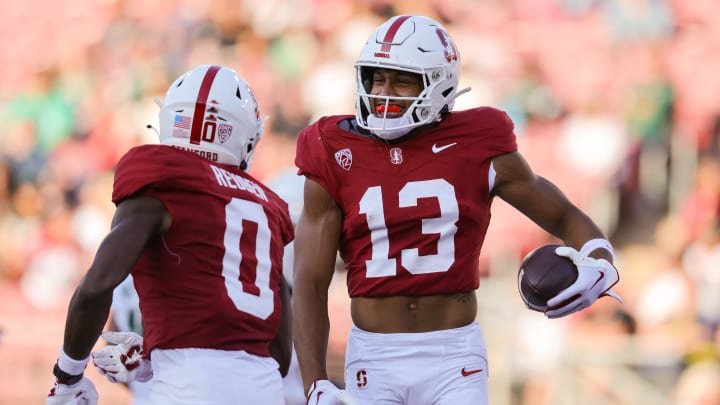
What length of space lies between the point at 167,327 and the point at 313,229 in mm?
612

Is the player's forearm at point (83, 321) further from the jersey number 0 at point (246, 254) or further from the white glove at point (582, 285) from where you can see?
the white glove at point (582, 285)

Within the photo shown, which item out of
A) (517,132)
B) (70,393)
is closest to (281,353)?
(70,393)

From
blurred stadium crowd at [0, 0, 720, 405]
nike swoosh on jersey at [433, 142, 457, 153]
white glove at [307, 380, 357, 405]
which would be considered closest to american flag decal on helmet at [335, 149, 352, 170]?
nike swoosh on jersey at [433, 142, 457, 153]

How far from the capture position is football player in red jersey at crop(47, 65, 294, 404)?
118 inches

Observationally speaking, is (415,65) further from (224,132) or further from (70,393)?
(70,393)

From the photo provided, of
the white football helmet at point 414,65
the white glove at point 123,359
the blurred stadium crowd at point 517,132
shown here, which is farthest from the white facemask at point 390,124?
the blurred stadium crowd at point 517,132

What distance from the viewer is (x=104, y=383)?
7.09 m

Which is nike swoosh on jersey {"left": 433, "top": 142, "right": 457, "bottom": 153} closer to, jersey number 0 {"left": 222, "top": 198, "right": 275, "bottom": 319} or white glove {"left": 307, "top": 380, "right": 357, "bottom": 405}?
jersey number 0 {"left": 222, "top": 198, "right": 275, "bottom": 319}

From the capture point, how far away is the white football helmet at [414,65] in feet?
11.3

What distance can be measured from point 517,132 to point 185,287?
5.08m

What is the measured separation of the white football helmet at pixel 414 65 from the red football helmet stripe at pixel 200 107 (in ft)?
1.55

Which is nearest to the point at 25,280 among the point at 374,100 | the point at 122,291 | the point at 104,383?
the point at 104,383

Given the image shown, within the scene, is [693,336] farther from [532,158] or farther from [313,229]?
[313,229]

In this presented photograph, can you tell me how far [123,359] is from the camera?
3.14 m
